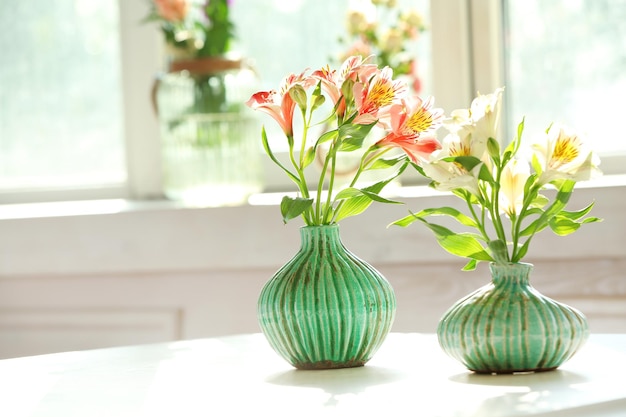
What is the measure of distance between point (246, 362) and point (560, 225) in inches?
13.6

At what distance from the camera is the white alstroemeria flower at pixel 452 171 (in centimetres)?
85

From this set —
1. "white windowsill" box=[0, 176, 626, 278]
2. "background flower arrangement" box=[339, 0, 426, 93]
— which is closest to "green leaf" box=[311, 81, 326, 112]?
"white windowsill" box=[0, 176, 626, 278]

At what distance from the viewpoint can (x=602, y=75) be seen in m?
1.78

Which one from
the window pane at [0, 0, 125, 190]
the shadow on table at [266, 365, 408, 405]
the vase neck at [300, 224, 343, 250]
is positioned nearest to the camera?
the shadow on table at [266, 365, 408, 405]

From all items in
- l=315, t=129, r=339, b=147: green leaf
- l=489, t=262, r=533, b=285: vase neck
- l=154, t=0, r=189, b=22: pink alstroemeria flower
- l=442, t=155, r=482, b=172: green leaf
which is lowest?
l=489, t=262, r=533, b=285: vase neck

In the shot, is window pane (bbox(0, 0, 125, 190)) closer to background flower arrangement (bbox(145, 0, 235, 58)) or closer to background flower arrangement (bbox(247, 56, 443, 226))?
background flower arrangement (bbox(145, 0, 235, 58))

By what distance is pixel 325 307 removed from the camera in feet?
2.87

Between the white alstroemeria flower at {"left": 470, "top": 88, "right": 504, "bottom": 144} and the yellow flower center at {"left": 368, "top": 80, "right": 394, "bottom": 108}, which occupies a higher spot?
the yellow flower center at {"left": 368, "top": 80, "right": 394, "bottom": 108}

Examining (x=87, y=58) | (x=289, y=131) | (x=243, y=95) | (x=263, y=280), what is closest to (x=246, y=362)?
(x=289, y=131)

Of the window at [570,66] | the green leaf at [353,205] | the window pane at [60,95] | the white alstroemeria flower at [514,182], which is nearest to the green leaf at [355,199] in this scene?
the green leaf at [353,205]

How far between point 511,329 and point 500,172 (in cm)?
14

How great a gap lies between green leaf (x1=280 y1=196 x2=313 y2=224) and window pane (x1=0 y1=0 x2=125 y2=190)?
127cm

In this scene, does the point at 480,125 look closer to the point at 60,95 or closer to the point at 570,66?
the point at 570,66

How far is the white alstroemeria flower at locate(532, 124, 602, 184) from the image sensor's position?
846 mm
